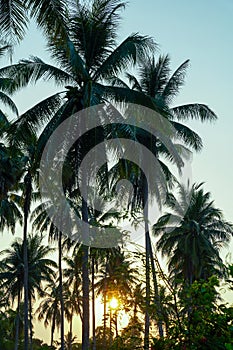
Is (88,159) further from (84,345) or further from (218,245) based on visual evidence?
(218,245)

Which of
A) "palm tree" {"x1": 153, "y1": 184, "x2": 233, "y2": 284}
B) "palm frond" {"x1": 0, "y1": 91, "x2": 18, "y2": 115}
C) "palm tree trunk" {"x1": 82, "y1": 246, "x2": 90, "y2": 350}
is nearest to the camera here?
"palm tree trunk" {"x1": 82, "y1": 246, "x2": 90, "y2": 350}

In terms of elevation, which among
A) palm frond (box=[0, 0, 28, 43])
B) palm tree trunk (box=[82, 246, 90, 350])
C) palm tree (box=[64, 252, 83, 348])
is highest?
palm tree (box=[64, 252, 83, 348])

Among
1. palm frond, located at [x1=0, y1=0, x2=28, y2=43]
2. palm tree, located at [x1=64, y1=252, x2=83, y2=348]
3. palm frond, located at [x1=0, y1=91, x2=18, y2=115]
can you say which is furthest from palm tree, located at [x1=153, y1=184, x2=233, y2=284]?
palm frond, located at [x1=0, y1=0, x2=28, y2=43]

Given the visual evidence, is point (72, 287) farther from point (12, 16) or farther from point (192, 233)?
point (12, 16)

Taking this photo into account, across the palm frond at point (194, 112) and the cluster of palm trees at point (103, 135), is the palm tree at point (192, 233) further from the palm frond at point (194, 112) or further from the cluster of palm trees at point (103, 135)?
the palm frond at point (194, 112)

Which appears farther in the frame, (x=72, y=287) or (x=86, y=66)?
(x=72, y=287)

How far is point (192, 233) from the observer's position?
36812mm

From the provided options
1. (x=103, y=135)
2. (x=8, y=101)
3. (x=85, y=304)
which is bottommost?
(x=85, y=304)

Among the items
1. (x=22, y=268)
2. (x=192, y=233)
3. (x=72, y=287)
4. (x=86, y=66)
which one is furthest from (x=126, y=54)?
(x=72, y=287)

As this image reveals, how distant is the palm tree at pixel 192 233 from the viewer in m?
36.5

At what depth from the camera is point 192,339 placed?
543 cm

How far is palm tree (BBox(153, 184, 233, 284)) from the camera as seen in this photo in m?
36.5

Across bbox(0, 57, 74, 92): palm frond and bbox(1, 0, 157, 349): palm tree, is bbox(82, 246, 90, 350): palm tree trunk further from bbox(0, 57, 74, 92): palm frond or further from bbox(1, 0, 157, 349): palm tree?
bbox(0, 57, 74, 92): palm frond

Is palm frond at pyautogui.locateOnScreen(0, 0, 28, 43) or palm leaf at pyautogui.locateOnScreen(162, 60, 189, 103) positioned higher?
palm leaf at pyautogui.locateOnScreen(162, 60, 189, 103)
